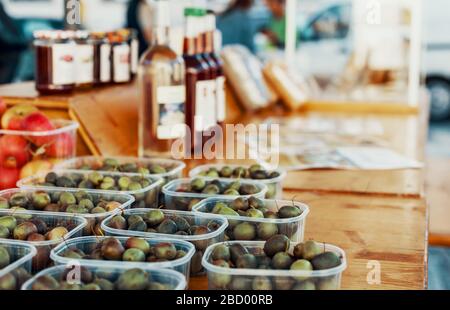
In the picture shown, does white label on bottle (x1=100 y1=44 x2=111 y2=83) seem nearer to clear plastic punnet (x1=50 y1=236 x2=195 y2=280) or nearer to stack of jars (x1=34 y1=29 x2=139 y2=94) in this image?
stack of jars (x1=34 y1=29 x2=139 y2=94)

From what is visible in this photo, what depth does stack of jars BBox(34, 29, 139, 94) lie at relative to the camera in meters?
2.16

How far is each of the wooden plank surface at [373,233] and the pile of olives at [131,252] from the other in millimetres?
112

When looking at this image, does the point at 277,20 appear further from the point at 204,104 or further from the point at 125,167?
the point at 125,167

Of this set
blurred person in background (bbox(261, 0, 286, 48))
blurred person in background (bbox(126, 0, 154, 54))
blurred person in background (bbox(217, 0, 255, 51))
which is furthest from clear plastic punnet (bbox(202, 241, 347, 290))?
blurred person in background (bbox(217, 0, 255, 51))

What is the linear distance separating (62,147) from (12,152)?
146mm

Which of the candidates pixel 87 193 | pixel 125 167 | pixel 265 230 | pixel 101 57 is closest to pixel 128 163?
pixel 125 167

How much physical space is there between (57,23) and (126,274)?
6.49 metres

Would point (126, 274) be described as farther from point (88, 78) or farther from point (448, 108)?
point (448, 108)

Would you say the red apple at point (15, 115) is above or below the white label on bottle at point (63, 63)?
below

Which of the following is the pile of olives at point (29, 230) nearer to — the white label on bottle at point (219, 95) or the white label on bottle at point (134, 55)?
the white label on bottle at point (219, 95)

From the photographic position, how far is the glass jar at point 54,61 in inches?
84.6

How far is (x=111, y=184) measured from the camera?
Answer: 1.53 meters

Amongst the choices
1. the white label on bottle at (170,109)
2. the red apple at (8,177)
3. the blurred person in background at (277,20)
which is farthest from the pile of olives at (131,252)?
the blurred person in background at (277,20)
